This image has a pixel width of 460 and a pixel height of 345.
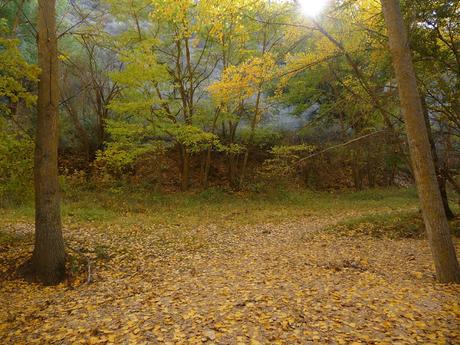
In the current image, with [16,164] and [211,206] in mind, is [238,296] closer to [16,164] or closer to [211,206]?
[16,164]

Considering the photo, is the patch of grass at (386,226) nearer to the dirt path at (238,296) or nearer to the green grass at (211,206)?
the dirt path at (238,296)

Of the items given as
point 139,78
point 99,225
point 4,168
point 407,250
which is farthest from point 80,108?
point 407,250

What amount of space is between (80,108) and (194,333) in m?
17.2

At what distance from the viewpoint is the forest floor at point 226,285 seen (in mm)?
3992

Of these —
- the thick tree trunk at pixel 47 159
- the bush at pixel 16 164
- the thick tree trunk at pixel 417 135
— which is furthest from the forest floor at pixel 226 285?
the bush at pixel 16 164

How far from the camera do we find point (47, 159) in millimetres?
6500

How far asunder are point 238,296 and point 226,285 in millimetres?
798

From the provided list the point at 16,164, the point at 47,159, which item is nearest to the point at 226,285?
the point at 47,159

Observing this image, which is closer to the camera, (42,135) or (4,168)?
(42,135)

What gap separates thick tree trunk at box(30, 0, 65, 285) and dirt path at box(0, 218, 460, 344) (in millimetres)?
498

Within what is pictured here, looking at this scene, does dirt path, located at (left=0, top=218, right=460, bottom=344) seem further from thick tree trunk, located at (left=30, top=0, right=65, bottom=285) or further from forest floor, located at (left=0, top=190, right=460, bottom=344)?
thick tree trunk, located at (left=30, top=0, right=65, bottom=285)

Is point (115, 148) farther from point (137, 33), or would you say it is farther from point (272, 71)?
point (272, 71)

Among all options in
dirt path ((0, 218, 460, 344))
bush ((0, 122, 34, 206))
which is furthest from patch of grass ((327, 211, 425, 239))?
bush ((0, 122, 34, 206))

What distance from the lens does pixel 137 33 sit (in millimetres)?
14883
